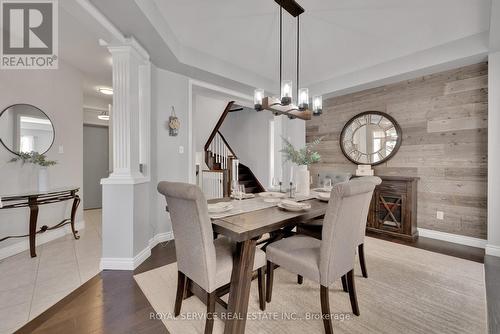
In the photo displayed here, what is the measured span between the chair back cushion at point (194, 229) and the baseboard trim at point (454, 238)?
353 cm

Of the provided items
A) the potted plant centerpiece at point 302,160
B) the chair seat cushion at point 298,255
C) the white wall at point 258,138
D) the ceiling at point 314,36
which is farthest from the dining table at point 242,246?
the white wall at point 258,138

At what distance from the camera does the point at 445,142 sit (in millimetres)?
3158

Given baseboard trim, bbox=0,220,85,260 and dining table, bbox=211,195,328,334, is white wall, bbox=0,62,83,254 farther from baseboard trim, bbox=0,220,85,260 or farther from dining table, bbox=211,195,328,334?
dining table, bbox=211,195,328,334

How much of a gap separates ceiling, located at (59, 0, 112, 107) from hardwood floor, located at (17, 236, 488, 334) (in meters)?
2.36

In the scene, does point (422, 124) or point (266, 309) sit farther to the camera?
point (422, 124)

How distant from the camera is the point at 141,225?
2.53m

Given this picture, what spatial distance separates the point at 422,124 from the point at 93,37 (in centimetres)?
467

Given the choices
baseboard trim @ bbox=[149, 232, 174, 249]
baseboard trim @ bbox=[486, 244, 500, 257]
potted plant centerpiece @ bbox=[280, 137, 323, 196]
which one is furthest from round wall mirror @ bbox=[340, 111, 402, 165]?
baseboard trim @ bbox=[149, 232, 174, 249]

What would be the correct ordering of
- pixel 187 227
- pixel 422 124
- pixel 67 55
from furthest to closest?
pixel 422 124 < pixel 67 55 < pixel 187 227

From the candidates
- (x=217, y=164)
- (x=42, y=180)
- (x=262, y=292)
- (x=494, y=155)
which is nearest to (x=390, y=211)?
(x=494, y=155)

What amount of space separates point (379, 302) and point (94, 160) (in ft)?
19.7

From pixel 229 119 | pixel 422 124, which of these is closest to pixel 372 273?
pixel 422 124

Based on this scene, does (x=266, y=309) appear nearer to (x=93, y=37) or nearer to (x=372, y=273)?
(x=372, y=273)

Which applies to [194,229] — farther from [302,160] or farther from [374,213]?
[374,213]
